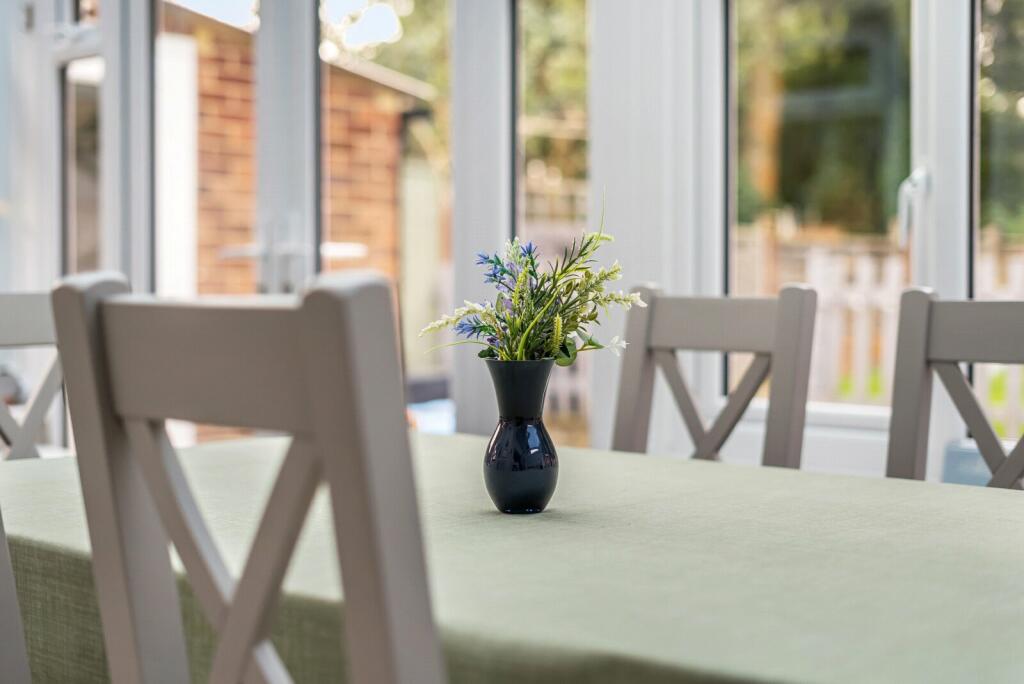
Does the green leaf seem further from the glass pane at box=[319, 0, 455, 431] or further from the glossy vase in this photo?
the glass pane at box=[319, 0, 455, 431]

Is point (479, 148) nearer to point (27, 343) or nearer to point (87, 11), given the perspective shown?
point (27, 343)

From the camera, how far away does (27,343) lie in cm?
200

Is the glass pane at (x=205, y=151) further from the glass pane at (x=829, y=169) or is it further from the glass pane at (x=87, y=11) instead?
the glass pane at (x=829, y=169)

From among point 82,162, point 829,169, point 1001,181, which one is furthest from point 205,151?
point 1001,181

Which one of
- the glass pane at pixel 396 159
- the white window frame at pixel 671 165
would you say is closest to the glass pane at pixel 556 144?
the white window frame at pixel 671 165

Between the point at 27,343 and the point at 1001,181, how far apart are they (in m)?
1.88

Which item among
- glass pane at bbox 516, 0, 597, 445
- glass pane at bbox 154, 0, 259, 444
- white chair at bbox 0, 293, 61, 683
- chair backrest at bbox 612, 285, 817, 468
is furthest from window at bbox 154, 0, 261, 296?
chair backrest at bbox 612, 285, 817, 468

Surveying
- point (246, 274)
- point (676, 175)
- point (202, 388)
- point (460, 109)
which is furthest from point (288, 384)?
point (246, 274)

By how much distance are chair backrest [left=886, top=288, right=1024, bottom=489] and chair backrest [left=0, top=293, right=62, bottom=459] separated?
53.6 inches

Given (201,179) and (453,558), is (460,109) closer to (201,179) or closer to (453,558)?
(201,179)

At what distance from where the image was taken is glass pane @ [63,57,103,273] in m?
4.03

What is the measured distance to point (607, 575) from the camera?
1.00 meters

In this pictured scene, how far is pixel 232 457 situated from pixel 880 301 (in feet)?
5.04

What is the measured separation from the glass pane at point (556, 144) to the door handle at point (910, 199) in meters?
0.76
